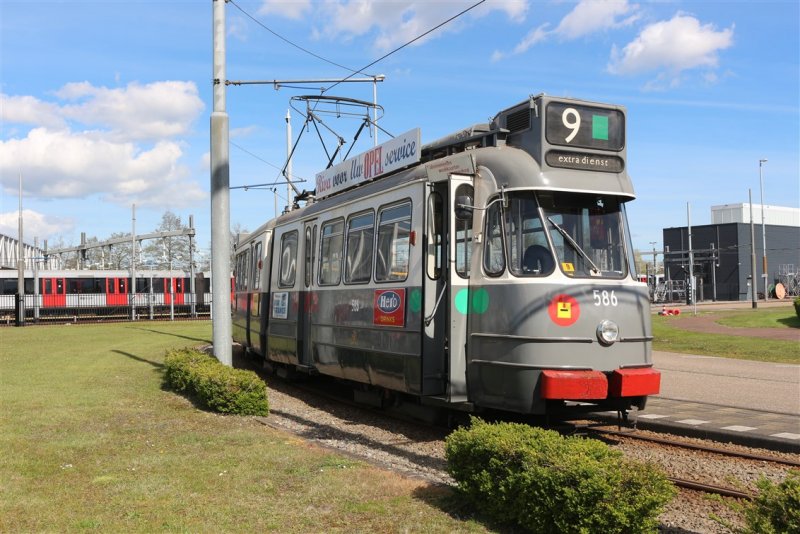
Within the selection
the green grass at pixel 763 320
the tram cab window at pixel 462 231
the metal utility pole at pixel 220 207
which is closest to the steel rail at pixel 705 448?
the tram cab window at pixel 462 231

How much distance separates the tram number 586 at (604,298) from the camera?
8.55 meters

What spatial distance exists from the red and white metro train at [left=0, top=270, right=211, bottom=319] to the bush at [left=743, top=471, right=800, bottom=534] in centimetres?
4509

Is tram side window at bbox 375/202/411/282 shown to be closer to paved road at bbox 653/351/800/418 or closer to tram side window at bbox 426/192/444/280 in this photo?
tram side window at bbox 426/192/444/280

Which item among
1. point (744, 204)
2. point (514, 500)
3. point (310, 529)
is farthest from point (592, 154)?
point (744, 204)

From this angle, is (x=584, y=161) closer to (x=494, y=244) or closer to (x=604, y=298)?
(x=494, y=244)

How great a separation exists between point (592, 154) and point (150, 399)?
7.76 metres

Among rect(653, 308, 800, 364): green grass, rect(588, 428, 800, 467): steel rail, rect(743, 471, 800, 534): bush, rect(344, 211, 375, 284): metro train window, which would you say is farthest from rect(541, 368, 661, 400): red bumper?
rect(653, 308, 800, 364): green grass

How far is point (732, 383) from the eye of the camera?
15.0m

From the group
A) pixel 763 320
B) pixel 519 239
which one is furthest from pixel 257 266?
pixel 763 320

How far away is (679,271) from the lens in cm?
7506

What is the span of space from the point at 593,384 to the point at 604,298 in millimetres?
1000

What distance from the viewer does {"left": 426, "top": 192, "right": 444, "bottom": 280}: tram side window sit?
9.35 meters

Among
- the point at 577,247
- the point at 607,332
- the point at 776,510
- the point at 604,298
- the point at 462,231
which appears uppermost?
the point at 462,231

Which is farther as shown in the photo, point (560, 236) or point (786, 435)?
point (786, 435)
